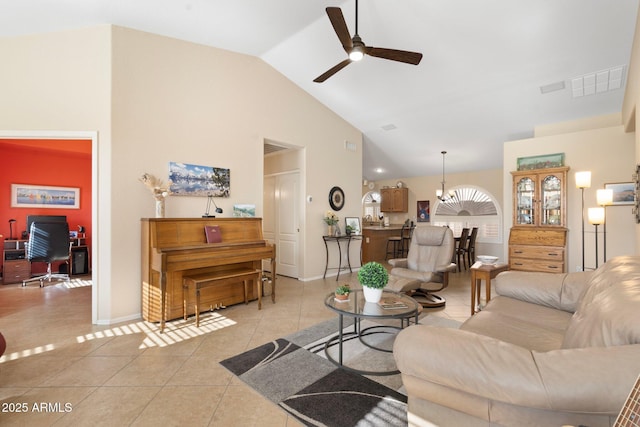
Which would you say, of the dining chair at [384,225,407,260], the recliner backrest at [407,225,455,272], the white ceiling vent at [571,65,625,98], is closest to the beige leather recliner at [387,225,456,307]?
the recliner backrest at [407,225,455,272]

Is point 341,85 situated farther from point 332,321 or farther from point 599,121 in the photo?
point 599,121

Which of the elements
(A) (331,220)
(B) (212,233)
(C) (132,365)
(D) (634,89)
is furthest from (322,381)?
(D) (634,89)

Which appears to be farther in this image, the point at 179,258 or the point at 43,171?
the point at 43,171

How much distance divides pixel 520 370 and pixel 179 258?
10.1 ft

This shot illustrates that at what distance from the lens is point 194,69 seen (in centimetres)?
391

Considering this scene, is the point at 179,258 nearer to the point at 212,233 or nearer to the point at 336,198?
the point at 212,233

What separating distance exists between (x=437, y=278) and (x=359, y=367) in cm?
182

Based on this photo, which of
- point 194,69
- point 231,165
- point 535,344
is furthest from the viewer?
point 231,165

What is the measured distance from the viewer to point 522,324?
2004 millimetres

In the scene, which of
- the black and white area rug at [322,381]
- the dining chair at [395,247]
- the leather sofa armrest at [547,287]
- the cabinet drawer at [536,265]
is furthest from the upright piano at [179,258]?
the dining chair at [395,247]

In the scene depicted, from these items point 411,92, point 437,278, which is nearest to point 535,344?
point 437,278

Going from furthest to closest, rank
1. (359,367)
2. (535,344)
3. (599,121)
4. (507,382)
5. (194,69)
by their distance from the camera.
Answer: (599,121)
(194,69)
(359,367)
(535,344)
(507,382)

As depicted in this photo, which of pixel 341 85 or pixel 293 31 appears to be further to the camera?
pixel 341 85

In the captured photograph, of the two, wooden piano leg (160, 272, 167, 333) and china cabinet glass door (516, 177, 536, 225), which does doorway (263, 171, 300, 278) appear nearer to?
wooden piano leg (160, 272, 167, 333)
